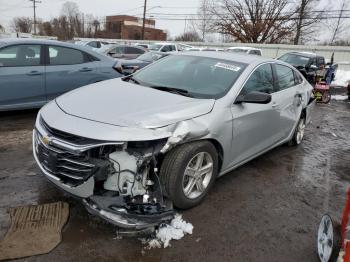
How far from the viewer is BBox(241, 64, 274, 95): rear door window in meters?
4.15

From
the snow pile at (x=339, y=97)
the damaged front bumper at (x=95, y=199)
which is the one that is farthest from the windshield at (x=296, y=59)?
the damaged front bumper at (x=95, y=199)

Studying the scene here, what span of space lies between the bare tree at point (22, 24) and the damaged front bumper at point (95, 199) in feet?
287

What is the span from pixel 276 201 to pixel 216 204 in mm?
781

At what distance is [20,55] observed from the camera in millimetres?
6273

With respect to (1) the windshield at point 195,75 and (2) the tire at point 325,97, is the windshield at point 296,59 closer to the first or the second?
(2) the tire at point 325,97

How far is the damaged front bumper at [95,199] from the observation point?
2.79 m

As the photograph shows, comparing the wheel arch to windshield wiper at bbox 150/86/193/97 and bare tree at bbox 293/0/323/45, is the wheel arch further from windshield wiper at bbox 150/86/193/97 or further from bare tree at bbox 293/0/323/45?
bare tree at bbox 293/0/323/45

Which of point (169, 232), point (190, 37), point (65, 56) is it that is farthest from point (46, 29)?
point (169, 232)

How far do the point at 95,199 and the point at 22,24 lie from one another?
89705 mm

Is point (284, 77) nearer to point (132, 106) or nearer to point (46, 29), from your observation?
point (132, 106)

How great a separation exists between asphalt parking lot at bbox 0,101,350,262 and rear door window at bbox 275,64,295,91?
3.95 feet

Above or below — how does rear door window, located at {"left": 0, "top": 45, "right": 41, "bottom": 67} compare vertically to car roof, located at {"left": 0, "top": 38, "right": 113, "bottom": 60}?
below

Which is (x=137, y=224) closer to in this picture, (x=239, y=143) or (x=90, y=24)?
(x=239, y=143)

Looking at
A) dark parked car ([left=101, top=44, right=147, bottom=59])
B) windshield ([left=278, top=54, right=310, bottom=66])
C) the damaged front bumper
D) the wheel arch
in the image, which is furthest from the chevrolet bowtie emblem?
windshield ([left=278, top=54, right=310, bottom=66])
